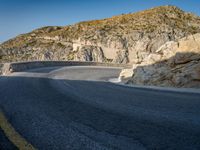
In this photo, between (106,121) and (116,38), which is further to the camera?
(116,38)

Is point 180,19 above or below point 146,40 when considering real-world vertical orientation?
above

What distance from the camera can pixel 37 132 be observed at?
588cm

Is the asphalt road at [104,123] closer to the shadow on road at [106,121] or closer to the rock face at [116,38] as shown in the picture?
the shadow on road at [106,121]

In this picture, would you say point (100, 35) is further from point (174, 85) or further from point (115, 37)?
point (174, 85)

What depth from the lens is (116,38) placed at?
281ft

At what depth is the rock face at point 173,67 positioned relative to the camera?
1655 centimetres

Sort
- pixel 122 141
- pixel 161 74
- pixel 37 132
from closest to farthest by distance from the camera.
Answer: pixel 122 141, pixel 37 132, pixel 161 74

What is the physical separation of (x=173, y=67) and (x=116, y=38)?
68115mm

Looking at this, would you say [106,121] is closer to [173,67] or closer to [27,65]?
[173,67]

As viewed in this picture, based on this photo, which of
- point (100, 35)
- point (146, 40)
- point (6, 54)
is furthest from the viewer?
point (6, 54)

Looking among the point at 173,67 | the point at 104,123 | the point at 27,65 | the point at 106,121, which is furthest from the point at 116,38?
the point at 104,123

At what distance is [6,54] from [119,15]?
40.8m

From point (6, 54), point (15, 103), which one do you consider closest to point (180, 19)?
point (6, 54)

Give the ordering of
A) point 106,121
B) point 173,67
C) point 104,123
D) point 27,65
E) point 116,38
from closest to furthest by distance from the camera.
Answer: point 104,123
point 106,121
point 173,67
point 27,65
point 116,38
